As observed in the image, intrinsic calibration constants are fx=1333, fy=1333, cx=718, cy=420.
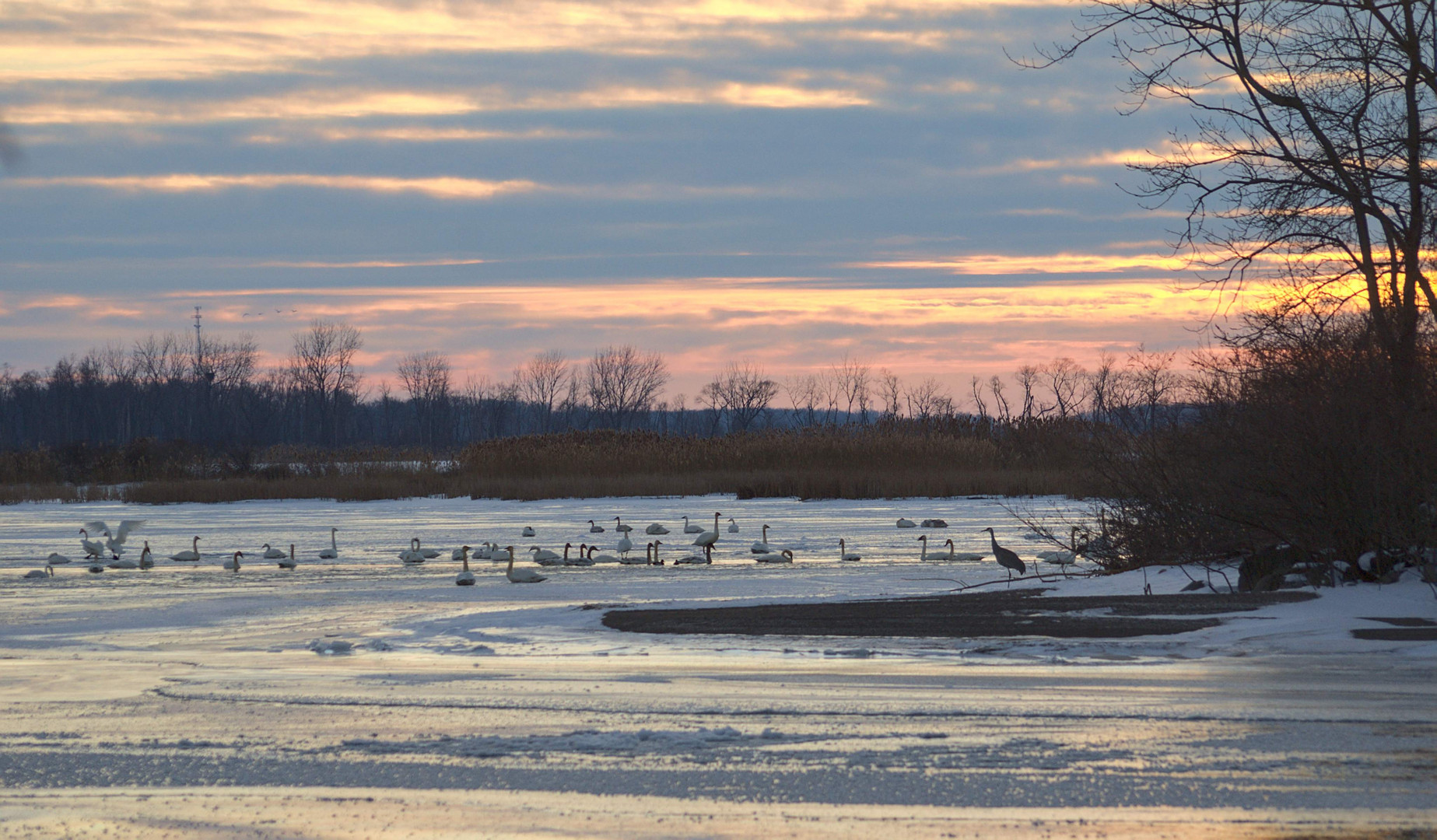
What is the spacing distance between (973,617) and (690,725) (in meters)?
4.70

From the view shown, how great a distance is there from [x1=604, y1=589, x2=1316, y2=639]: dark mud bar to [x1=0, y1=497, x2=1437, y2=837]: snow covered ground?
14.6 inches

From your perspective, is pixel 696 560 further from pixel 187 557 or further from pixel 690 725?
pixel 690 725

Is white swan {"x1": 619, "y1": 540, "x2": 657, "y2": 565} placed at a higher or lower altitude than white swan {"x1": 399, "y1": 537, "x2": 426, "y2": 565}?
lower

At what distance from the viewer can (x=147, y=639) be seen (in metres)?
11.0

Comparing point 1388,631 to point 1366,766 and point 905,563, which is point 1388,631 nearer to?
point 1366,766

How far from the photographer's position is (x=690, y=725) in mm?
6891

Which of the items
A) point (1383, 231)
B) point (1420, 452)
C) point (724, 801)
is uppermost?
point (1383, 231)

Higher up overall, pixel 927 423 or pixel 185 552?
pixel 927 423

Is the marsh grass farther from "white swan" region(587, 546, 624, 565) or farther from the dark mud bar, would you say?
the dark mud bar

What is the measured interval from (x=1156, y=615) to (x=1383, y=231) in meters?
5.39

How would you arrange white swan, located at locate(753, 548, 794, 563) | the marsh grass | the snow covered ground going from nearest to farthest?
the snow covered ground → white swan, located at locate(753, 548, 794, 563) → the marsh grass

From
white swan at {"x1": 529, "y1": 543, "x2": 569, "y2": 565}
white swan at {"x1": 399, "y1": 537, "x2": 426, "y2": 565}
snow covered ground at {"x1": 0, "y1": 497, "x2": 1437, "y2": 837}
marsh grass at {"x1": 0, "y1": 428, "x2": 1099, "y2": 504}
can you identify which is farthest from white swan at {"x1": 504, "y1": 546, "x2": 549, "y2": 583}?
marsh grass at {"x1": 0, "y1": 428, "x2": 1099, "y2": 504}

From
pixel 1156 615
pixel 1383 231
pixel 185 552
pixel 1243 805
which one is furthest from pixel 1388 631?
pixel 185 552

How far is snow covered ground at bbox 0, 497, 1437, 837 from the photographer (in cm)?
525
